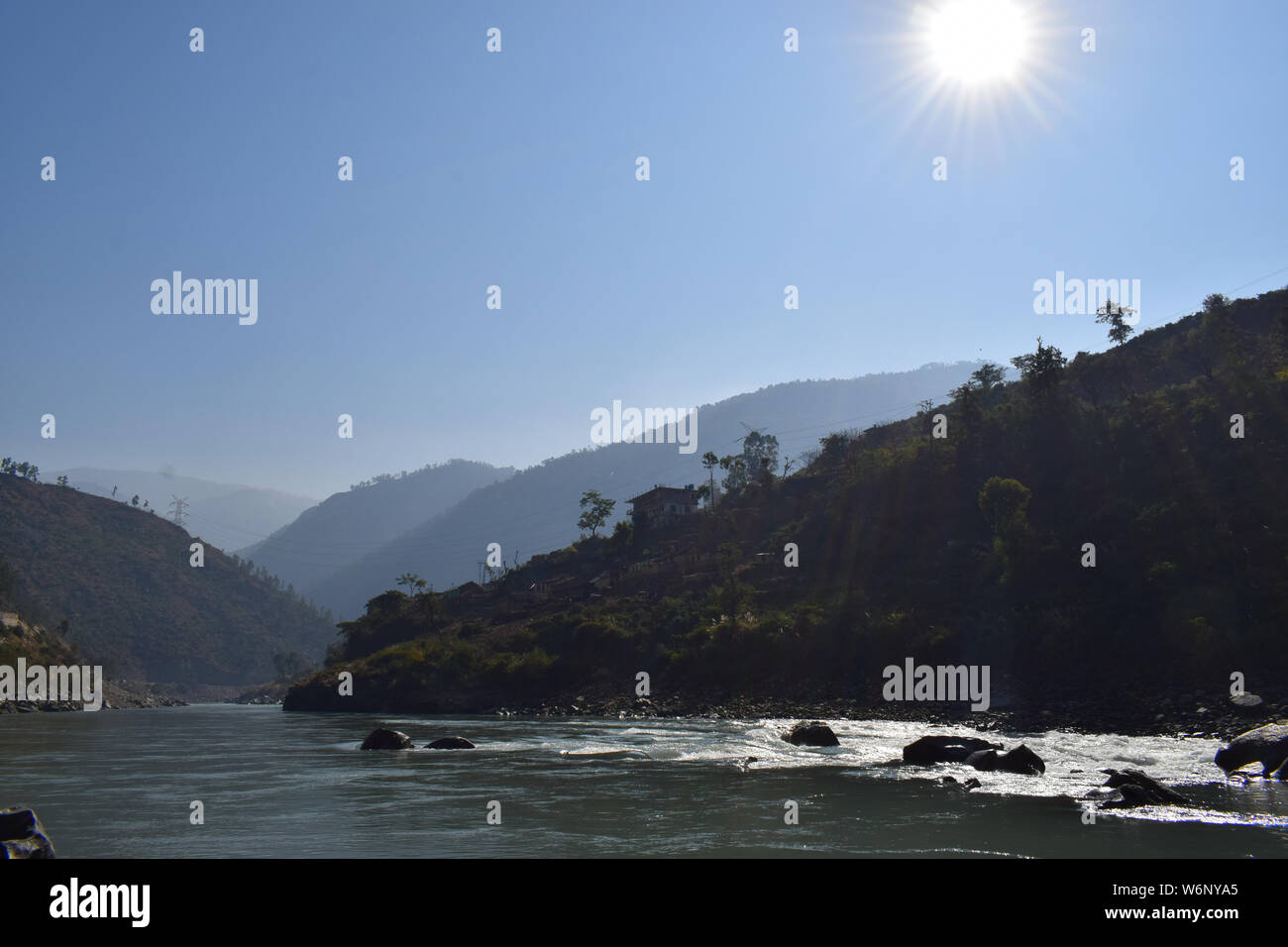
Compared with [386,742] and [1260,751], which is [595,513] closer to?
[386,742]

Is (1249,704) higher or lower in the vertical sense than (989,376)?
lower

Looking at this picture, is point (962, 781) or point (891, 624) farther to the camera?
point (891, 624)

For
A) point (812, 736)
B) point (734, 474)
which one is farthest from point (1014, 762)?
point (734, 474)

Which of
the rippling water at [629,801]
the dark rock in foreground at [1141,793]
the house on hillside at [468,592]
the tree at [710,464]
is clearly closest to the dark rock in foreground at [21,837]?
the rippling water at [629,801]

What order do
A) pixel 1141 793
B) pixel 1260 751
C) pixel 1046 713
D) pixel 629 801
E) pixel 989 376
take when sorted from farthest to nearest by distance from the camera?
pixel 989 376 < pixel 1046 713 < pixel 1260 751 < pixel 629 801 < pixel 1141 793

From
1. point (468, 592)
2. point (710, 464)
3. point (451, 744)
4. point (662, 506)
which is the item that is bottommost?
point (451, 744)

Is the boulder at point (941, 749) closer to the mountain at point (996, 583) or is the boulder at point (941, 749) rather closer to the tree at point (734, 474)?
the mountain at point (996, 583)

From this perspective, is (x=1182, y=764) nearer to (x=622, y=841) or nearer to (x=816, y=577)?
(x=622, y=841)
